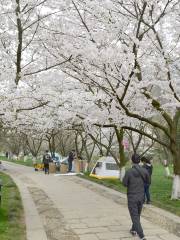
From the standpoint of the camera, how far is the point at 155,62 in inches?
552

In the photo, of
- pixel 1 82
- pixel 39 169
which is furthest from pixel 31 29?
pixel 39 169

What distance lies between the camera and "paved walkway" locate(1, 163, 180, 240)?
8891mm

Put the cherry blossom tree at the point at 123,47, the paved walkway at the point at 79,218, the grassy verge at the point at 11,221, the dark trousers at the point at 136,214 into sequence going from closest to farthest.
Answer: the dark trousers at the point at 136,214
the grassy verge at the point at 11,221
the paved walkway at the point at 79,218
the cherry blossom tree at the point at 123,47

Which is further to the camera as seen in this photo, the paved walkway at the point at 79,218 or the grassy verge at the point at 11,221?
the paved walkway at the point at 79,218

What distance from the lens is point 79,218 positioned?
11.0 metres

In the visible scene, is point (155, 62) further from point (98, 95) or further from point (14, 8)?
point (14, 8)

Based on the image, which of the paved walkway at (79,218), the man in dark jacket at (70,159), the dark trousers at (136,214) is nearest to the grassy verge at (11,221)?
the paved walkway at (79,218)

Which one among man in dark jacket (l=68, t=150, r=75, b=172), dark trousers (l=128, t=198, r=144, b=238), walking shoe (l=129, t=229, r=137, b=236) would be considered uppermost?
man in dark jacket (l=68, t=150, r=75, b=172)

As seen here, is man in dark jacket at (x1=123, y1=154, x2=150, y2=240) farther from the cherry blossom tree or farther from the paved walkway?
the cherry blossom tree

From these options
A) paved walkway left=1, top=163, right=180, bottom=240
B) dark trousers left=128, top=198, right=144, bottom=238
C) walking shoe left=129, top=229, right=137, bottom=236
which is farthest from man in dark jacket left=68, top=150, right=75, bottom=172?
dark trousers left=128, top=198, right=144, bottom=238

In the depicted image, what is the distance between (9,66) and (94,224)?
5.92 m

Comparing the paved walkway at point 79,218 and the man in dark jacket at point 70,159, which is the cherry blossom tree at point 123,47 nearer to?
the paved walkway at point 79,218

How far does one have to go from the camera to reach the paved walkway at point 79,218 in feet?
29.2

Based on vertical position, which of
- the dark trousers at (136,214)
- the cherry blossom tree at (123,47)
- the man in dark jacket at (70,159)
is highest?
the cherry blossom tree at (123,47)
